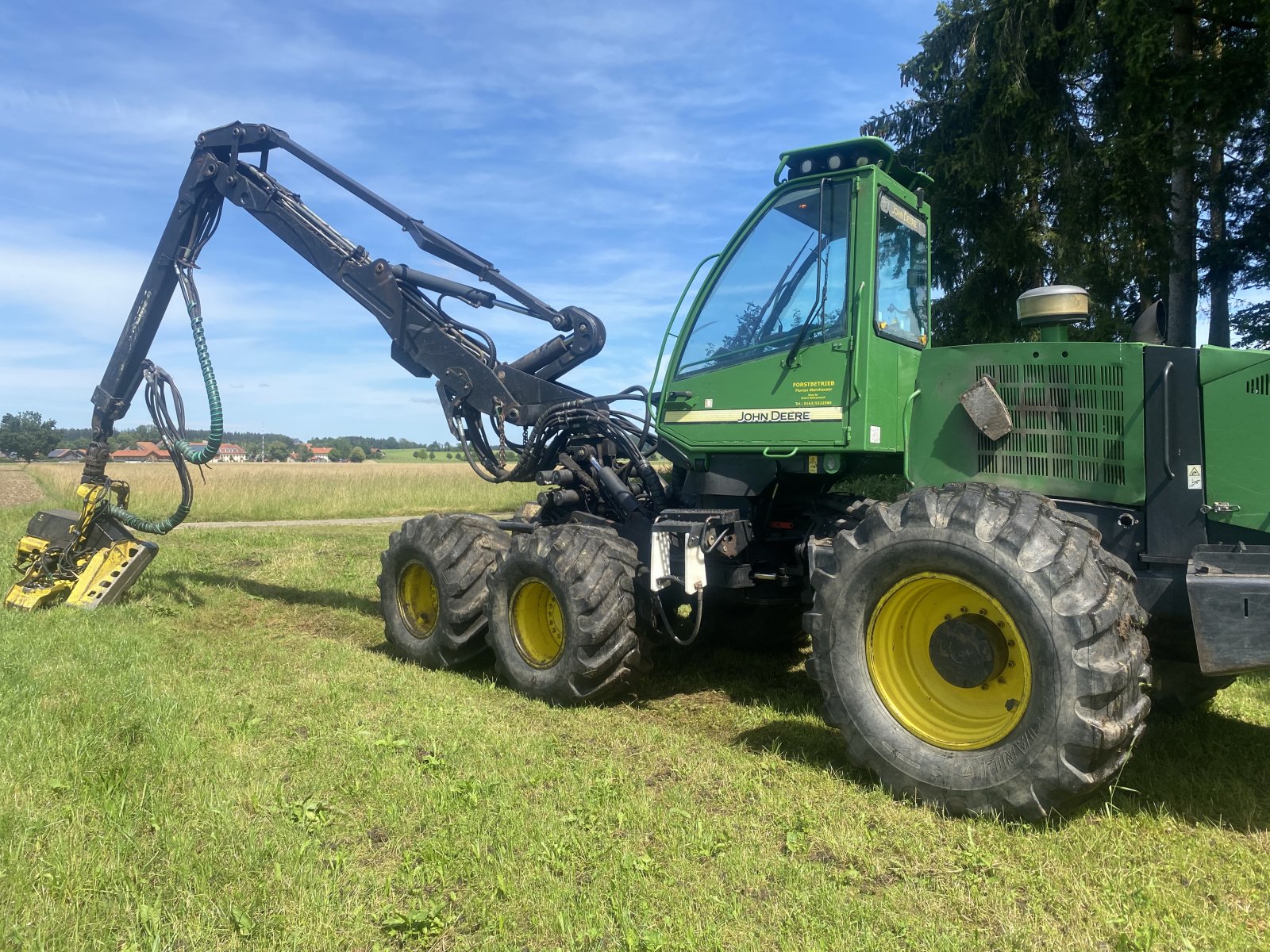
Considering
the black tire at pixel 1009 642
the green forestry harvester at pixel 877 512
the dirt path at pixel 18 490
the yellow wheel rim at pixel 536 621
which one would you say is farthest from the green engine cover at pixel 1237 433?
the dirt path at pixel 18 490

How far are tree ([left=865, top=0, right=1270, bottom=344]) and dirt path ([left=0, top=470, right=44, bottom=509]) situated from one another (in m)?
20.4

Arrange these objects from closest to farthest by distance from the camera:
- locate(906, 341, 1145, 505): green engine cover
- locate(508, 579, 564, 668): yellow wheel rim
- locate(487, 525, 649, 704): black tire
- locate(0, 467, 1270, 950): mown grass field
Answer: locate(0, 467, 1270, 950): mown grass field < locate(906, 341, 1145, 505): green engine cover < locate(487, 525, 649, 704): black tire < locate(508, 579, 564, 668): yellow wheel rim

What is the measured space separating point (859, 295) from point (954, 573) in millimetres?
1751

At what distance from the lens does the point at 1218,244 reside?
1099 centimetres

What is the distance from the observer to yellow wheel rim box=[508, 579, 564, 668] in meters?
6.05

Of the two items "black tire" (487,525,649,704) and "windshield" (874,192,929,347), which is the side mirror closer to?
"windshield" (874,192,929,347)

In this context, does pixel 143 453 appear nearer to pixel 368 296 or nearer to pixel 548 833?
pixel 368 296

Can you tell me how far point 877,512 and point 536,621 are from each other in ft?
8.91

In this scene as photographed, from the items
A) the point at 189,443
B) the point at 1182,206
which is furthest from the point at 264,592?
the point at 1182,206

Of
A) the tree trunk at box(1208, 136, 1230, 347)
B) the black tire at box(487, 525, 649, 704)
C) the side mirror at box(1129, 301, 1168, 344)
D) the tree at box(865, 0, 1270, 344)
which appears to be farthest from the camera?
the tree trunk at box(1208, 136, 1230, 347)

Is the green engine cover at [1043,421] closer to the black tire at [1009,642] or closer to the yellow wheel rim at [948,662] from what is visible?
the black tire at [1009,642]

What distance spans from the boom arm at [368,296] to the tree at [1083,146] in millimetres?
7286

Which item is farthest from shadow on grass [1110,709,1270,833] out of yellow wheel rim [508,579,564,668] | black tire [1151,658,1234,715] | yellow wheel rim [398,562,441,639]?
yellow wheel rim [398,562,441,639]

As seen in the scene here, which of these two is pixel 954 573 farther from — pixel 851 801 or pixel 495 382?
pixel 495 382
